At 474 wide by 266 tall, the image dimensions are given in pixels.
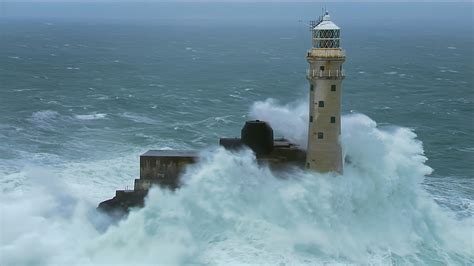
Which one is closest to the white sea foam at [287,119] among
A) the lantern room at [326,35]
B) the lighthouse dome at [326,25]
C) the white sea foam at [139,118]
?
the lantern room at [326,35]

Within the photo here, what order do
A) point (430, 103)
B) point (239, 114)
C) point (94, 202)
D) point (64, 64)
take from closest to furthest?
point (94, 202) < point (239, 114) < point (430, 103) < point (64, 64)

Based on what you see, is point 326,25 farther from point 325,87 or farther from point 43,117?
point 43,117

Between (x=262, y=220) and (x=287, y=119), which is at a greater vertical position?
(x=287, y=119)

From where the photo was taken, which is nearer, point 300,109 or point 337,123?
point 337,123

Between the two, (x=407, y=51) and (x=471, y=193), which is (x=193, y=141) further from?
(x=407, y=51)

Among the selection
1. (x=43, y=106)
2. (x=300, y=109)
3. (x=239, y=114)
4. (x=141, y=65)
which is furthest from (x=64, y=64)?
(x=300, y=109)

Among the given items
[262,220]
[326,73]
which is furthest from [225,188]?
[326,73]

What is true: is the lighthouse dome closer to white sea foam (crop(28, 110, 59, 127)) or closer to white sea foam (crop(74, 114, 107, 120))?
white sea foam (crop(28, 110, 59, 127))
